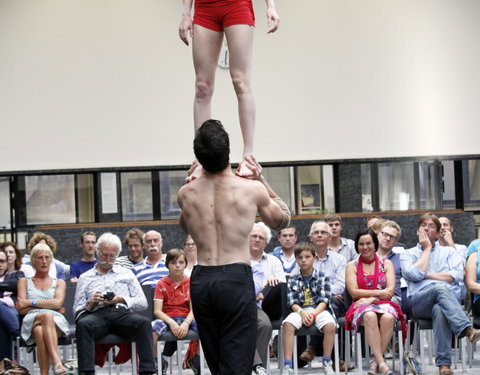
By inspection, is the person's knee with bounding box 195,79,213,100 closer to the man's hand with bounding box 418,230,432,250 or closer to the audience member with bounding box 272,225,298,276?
the man's hand with bounding box 418,230,432,250

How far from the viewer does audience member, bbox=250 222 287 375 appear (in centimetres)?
734

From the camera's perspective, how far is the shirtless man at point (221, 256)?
4.30 m

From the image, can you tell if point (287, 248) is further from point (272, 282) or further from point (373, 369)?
point (373, 369)

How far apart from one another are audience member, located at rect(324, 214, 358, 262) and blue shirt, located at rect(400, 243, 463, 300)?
113 centimetres

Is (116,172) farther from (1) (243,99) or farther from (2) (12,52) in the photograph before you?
(1) (243,99)

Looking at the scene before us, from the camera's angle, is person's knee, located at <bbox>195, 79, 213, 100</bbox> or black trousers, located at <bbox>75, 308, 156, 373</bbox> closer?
person's knee, located at <bbox>195, 79, 213, 100</bbox>

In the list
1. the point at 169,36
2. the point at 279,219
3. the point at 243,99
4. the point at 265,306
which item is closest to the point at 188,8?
the point at 243,99

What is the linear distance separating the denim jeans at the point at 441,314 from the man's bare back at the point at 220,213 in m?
3.44

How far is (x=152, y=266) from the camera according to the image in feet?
28.1

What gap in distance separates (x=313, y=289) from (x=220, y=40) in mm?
3095

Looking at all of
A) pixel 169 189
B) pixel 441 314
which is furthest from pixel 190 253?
pixel 169 189

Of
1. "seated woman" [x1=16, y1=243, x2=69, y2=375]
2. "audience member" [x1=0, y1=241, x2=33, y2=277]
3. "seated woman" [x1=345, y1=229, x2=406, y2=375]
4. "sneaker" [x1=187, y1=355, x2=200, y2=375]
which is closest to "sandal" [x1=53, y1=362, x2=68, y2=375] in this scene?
"seated woman" [x1=16, y1=243, x2=69, y2=375]

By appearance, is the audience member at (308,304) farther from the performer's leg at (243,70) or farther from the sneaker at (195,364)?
the performer's leg at (243,70)

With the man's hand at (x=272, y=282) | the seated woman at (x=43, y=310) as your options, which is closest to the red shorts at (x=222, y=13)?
the man's hand at (x=272, y=282)
